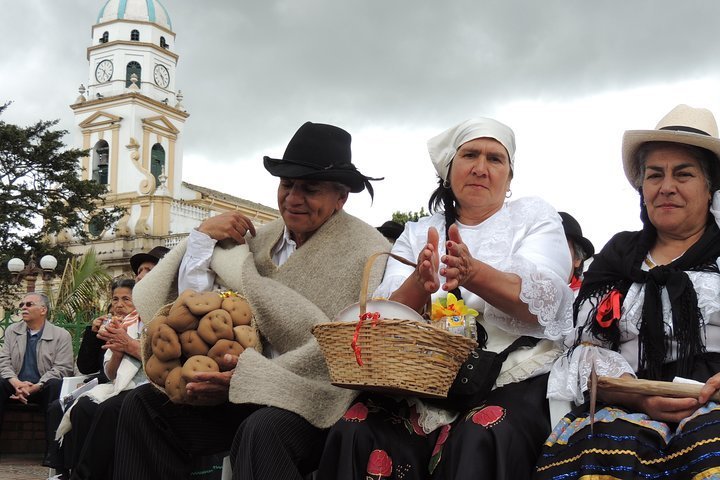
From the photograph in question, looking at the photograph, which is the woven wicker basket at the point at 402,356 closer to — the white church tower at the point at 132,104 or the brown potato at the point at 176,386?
the brown potato at the point at 176,386

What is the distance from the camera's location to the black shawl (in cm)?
292

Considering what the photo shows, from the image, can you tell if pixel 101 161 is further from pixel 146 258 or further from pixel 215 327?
pixel 215 327

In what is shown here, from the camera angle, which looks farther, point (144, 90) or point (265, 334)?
point (144, 90)

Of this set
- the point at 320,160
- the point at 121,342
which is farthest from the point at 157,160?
the point at 320,160

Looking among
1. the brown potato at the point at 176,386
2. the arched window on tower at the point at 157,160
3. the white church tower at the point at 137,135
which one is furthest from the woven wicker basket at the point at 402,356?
the arched window on tower at the point at 157,160

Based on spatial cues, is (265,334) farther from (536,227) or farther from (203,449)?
(536,227)

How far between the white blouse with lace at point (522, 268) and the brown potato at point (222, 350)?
0.65 metres

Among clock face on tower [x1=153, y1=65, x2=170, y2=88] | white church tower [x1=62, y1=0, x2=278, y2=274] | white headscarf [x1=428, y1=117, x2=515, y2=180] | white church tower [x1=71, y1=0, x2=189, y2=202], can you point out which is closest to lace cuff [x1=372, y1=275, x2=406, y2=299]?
white headscarf [x1=428, y1=117, x2=515, y2=180]

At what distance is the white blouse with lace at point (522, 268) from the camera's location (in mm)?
3168

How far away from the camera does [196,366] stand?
345 cm

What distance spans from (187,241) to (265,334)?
2.48 feet

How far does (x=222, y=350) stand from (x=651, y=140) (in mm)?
1923

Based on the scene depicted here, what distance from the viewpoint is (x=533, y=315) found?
3.16m

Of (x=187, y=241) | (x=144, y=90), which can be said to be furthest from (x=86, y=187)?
(x=187, y=241)
